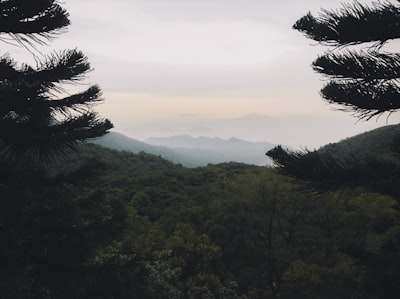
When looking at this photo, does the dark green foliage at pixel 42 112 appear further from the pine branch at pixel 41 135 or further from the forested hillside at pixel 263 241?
the forested hillside at pixel 263 241

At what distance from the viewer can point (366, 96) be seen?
3.50 meters

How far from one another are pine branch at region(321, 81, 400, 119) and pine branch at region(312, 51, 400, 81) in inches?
3.4

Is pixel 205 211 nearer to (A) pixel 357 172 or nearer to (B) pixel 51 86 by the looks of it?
(B) pixel 51 86

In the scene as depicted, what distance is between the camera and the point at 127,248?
1895 centimetres

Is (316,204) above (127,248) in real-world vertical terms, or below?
above

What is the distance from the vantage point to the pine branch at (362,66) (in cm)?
339

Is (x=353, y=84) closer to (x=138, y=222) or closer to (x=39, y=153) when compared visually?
(x=39, y=153)

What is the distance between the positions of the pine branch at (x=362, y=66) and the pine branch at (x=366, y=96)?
0.29 ft

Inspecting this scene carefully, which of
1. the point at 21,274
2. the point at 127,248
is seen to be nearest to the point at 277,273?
the point at 127,248

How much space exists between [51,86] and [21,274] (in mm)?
2982

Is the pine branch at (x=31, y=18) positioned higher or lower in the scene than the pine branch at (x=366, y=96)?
higher

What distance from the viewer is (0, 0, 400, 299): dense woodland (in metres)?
4.21

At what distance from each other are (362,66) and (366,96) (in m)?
0.30

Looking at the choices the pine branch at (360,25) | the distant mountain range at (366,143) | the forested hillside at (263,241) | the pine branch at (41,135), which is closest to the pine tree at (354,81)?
the pine branch at (360,25)
